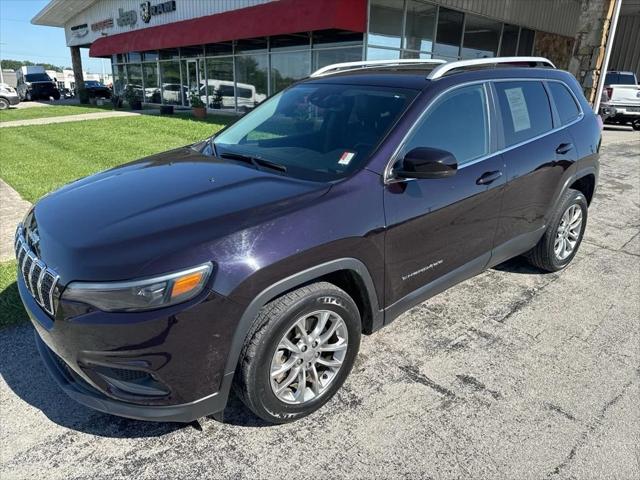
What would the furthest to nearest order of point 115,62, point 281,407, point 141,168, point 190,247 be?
point 115,62
point 141,168
point 281,407
point 190,247

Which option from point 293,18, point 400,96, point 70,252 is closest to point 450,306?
point 400,96

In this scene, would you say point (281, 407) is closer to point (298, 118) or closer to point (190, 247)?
point (190, 247)

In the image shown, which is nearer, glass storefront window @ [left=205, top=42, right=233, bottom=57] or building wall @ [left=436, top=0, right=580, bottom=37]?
building wall @ [left=436, top=0, right=580, bottom=37]

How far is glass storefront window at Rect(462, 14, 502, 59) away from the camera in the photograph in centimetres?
1737

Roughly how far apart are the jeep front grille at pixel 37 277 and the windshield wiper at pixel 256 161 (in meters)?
1.31

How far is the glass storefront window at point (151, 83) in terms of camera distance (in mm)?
25500

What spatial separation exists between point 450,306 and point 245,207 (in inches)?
85.8

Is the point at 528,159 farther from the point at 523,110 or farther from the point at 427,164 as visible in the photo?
the point at 427,164

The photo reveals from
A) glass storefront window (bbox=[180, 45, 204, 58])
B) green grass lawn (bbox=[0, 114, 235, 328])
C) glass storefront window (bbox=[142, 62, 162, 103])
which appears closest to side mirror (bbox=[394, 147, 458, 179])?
green grass lawn (bbox=[0, 114, 235, 328])

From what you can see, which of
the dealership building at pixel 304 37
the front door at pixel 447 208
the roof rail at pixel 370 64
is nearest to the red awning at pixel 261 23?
the dealership building at pixel 304 37

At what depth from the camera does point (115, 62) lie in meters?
30.0

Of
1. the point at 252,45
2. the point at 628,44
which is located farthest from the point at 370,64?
the point at 628,44

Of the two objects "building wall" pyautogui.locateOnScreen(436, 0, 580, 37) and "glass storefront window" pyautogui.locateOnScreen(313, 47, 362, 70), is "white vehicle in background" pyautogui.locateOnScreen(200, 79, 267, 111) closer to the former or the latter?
"glass storefront window" pyautogui.locateOnScreen(313, 47, 362, 70)

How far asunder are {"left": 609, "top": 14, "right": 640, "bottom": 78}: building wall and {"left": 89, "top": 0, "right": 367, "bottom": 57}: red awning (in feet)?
87.5
